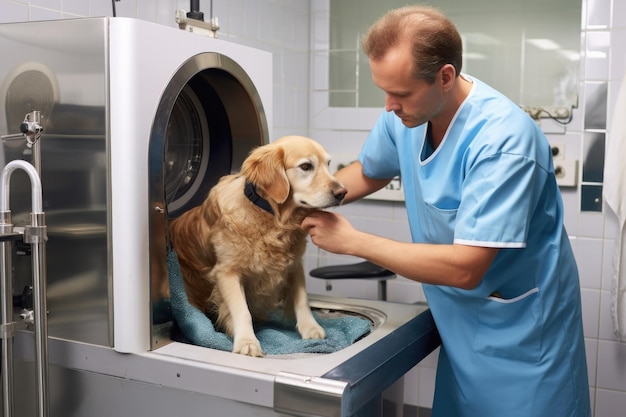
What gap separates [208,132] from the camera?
5.73 feet

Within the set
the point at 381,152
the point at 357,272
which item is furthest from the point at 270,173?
the point at 357,272

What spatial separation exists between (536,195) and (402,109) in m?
0.34

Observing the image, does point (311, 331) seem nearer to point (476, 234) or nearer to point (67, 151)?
point (476, 234)

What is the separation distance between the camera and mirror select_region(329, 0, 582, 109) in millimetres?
2707

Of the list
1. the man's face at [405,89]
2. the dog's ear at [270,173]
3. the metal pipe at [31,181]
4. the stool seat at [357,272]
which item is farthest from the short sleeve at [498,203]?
the stool seat at [357,272]

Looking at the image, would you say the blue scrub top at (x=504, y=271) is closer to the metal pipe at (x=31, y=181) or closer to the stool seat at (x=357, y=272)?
the metal pipe at (x=31, y=181)

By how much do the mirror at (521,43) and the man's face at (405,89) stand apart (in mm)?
1495

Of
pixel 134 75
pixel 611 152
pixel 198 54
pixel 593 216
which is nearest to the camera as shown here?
pixel 134 75

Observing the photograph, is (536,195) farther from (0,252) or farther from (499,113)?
(0,252)

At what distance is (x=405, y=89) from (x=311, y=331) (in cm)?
56

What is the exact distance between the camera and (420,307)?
1694 mm

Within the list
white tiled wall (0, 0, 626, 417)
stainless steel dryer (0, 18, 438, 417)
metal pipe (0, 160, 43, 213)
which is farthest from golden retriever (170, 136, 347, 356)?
white tiled wall (0, 0, 626, 417)

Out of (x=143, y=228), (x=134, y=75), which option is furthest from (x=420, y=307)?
(x=134, y=75)

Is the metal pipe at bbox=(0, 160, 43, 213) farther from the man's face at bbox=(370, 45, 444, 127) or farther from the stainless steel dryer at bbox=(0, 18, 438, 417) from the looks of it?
the man's face at bbox=(370, 45, 444, 127)
